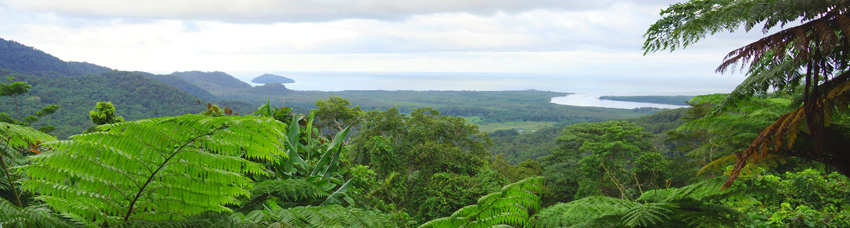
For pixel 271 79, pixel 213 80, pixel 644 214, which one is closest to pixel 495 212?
pixel 644 214

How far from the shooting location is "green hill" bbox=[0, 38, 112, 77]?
74250mm

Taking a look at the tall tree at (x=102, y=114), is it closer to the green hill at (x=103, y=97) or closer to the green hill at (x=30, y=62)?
the green hill at (x=103, y=97)

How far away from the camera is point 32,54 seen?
255 feet

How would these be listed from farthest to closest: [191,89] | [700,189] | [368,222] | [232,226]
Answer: [191,89]
[700,189]
[368,222]
[232,226]

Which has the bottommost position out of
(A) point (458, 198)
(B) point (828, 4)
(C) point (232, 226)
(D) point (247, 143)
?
(A) point (458, 198)

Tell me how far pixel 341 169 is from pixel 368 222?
1683 mm

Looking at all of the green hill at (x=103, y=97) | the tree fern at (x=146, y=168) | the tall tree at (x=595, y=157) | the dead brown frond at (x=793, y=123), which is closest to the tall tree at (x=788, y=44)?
the dead brown frond at (x=793, y=123)

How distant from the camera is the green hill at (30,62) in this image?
74.2 m

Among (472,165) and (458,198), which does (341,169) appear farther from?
(472,165)

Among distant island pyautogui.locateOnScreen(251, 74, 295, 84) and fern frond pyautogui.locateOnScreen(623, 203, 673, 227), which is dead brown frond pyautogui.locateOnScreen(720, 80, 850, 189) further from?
distant island pyautogui.locateOnScreen(251, 74, 295, 84)

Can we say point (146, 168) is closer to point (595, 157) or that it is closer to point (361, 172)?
point (361, 172)

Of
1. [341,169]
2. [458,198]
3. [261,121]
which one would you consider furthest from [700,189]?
[458,198]

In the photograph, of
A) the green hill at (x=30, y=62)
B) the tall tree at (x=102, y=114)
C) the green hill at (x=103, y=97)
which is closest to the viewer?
the tall tree at (x=102, y=114)

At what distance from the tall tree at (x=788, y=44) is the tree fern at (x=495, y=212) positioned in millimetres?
1669
